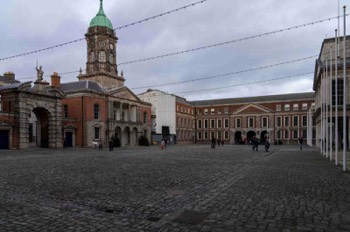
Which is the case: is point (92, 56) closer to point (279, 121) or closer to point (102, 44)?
point (102, 44)

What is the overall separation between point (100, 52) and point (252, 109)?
158 feet

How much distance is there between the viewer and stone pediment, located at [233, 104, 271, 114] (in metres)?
87.0

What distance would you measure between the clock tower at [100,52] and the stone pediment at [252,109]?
4395 cm

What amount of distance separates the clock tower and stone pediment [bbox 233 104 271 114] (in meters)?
43.9

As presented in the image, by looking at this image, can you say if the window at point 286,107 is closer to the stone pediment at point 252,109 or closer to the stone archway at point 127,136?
the stone pediment at point 252,109

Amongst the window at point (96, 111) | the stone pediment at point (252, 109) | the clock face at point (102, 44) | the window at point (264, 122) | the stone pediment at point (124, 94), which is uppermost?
the clock face at point (102, 44)

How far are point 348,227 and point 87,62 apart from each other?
Answer: 57000 mm

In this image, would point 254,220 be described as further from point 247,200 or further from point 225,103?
point 225,103

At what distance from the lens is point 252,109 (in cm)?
8819

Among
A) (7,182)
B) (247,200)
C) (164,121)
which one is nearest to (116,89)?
(164,121)

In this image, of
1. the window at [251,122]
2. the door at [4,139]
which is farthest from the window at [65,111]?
the window at [251,122]

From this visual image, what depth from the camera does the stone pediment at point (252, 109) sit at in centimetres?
8700

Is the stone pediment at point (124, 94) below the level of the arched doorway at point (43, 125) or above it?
above

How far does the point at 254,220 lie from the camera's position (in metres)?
6.34
